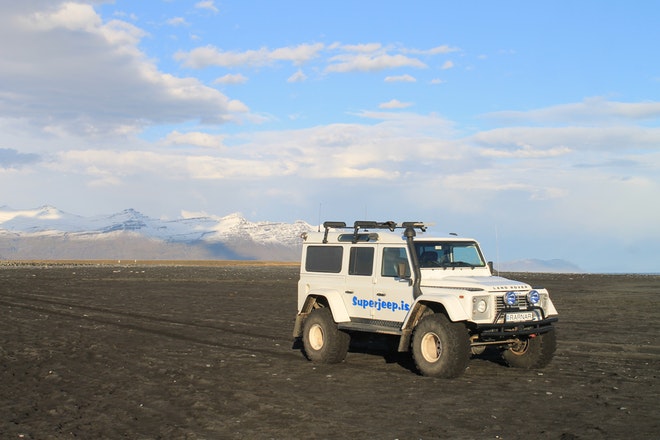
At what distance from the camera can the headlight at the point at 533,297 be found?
12.9 metres

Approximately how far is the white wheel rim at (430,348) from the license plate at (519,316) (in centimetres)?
131

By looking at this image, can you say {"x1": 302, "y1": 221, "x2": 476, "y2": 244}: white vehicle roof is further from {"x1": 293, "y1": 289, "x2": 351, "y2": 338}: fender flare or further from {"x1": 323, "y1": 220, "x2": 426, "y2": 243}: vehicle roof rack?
{"x1": 293, "y1": 289, "x2": 351, "y2": 338}: fender flare

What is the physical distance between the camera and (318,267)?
15391 millimetres

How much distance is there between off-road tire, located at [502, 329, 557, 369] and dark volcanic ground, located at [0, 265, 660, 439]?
223 millimetres

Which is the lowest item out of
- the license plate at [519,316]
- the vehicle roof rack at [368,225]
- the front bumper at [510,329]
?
the front bumper at [510,329]

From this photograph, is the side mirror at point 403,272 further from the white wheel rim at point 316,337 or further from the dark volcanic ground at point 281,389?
the white wheel rim at point 316,337

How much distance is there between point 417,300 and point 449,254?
60.6 inches

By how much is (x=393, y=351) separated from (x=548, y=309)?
3987 millimetres

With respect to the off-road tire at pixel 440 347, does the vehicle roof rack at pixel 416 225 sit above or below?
above

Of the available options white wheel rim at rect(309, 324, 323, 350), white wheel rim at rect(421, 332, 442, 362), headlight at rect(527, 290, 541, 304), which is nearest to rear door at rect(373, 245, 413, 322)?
white wheel rim at rect(421, 332, 442, 362)

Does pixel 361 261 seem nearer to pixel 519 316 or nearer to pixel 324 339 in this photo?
pixel 324 339

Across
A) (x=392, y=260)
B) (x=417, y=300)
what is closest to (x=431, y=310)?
(x=417, y=300)

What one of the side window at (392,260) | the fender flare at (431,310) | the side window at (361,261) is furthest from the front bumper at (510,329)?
the side window at (361,261)

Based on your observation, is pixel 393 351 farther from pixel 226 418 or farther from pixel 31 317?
pixel 31 317
